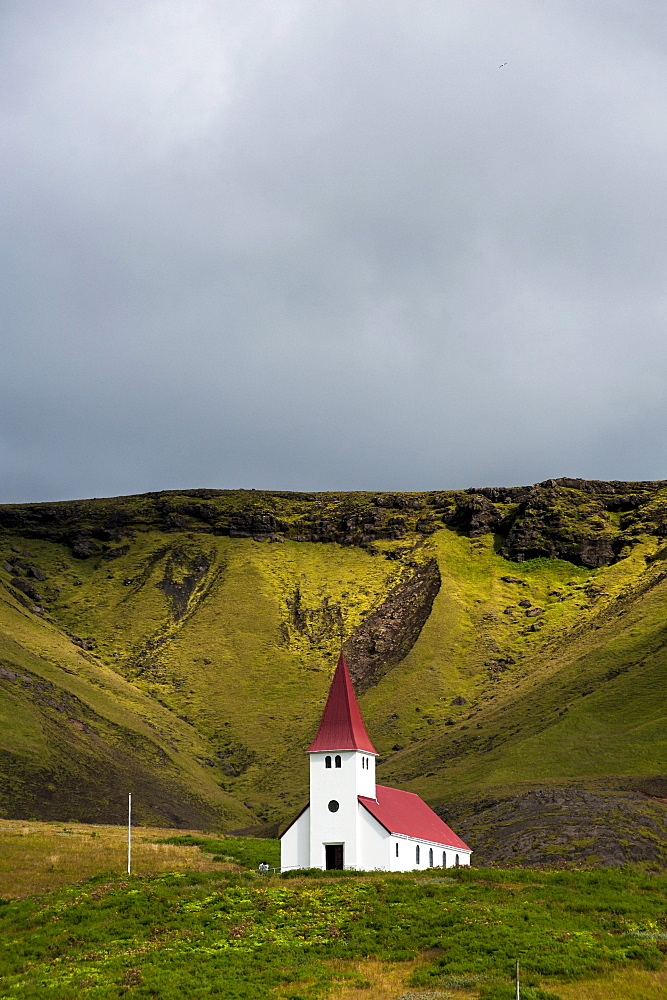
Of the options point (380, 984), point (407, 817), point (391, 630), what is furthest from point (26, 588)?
point (380, 984)

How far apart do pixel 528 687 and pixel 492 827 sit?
174ft

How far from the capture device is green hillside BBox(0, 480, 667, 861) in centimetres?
10162

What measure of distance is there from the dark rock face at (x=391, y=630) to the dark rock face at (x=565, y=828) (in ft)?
225

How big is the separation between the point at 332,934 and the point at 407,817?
26.0 m

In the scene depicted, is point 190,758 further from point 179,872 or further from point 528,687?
point 179,872

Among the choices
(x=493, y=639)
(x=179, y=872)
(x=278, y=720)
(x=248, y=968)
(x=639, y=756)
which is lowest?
(x=248, y=968)

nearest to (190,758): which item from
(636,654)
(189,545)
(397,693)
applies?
(397,693)

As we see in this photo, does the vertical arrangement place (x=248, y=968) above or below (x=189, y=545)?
below

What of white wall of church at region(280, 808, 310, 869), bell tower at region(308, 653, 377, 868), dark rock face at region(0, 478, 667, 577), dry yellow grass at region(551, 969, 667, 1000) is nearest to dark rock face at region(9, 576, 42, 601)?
dark rock face at region(0, 478, 667, 577)

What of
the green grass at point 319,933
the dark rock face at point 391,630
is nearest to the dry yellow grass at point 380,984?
the green grass at point 319,933

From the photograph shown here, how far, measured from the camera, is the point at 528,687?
421ft

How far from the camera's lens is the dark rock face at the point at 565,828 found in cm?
6567

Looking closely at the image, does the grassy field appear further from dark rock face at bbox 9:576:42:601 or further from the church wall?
dark rock face at bbox 9:576:42:601

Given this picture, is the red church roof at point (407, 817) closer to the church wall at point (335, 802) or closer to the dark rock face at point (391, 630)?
the church wall at point (335, 802)
